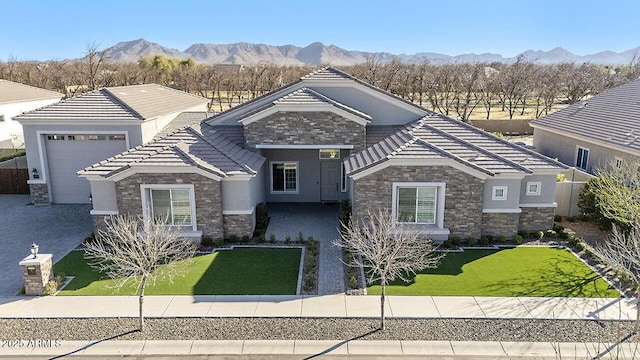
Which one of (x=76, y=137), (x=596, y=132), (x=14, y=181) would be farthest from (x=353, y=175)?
(x=14, y=181)

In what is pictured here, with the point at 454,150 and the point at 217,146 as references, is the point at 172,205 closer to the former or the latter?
the point at 217,146

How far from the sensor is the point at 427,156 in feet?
54.2

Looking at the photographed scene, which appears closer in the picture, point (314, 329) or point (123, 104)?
point (314, 329)

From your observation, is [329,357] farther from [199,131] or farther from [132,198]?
[199,131]

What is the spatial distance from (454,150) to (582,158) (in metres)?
10.5

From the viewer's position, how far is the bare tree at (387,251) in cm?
1182

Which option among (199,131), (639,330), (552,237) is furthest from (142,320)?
(552,237)

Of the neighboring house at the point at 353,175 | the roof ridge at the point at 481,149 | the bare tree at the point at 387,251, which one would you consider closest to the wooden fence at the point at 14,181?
the neighboring house at the point at 353,175

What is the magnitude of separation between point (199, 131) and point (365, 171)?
829cm

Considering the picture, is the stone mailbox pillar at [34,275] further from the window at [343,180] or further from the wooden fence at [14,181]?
the wooden fence at [14,181]

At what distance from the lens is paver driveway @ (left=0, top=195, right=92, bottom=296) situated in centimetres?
1534

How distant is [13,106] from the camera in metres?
34.4

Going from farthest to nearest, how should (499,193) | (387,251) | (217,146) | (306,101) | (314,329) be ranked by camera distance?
(306,101) → (217,146) → (499,193) → (387,251) → (314,329)

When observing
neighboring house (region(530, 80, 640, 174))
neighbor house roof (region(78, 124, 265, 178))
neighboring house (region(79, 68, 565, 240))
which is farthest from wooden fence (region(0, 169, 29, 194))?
neighboring house (region(530, 80, 640, 174))
